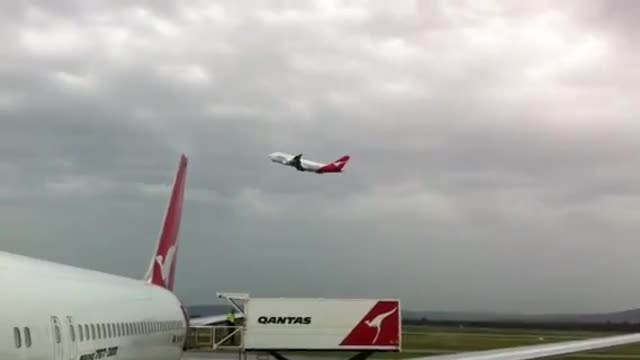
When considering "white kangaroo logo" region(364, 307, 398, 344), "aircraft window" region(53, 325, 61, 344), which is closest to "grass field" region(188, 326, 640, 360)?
"white kangaroo logo" region(364, 307, 398, 344)

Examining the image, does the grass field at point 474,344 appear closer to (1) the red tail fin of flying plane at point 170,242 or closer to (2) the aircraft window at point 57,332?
(1) the red tail fin of flying plane at point 170,242

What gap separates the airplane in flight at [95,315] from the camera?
34.7 feet

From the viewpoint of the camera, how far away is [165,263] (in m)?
28.4

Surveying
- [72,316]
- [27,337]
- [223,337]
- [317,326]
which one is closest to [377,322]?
[317,326]

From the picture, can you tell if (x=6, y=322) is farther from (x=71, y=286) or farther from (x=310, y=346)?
(x=310, y=346)

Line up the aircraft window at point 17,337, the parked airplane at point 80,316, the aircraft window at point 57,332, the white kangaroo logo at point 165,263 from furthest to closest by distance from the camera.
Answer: the white kangaroo logo at point 165,263 → the aircraft window at point 57,332 → the parked airplane at point 80,316 → the aircraft window at point 17,337

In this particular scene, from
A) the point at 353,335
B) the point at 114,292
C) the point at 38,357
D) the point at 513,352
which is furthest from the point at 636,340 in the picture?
the point at 38,357

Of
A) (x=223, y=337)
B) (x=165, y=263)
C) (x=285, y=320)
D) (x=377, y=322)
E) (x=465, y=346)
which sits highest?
(x=165, y=263)

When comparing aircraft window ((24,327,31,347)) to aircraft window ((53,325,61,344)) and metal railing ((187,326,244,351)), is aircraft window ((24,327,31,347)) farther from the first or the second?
metal railing ((187,326,244,351))

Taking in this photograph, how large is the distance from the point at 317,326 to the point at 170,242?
6.30 meters

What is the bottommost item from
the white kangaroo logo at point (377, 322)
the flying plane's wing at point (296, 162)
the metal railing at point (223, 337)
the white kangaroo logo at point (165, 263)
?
the metal railing at point (223, 337)

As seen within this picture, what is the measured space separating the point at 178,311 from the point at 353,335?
5313 mm

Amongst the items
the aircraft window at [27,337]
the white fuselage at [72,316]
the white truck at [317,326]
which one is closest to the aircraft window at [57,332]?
the white fuselage at [72,316]

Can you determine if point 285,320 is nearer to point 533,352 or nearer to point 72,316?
point 533,352
